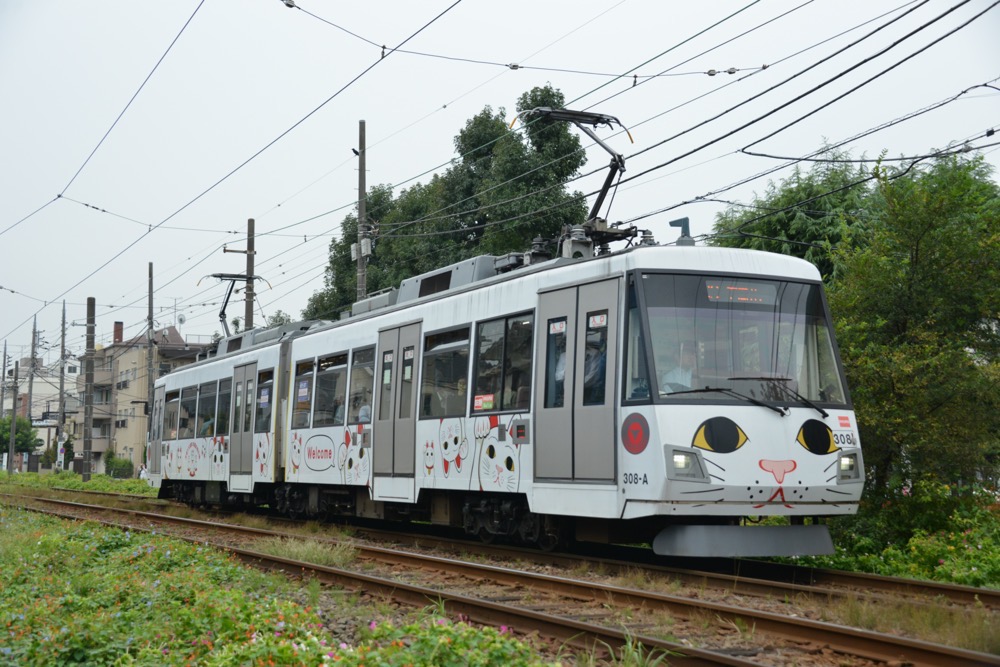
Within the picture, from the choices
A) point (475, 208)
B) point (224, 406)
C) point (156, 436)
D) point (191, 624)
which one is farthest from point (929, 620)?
point (475, 208)

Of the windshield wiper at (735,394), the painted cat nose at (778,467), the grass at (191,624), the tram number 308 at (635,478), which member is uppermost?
the windshield wiper at (735,394)

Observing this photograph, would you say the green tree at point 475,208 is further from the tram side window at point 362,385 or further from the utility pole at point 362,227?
the tram side window at point 362,385

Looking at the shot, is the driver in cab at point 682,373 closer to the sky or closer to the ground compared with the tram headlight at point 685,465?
closer to the sky

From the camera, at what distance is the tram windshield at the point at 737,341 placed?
10.4 meters

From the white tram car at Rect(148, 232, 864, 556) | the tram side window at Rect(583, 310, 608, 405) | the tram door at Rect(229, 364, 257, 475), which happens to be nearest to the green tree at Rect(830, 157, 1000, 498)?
the white tram car at Rect(148, 232, 864, 556)

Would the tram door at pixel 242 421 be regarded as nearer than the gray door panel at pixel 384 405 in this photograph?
No

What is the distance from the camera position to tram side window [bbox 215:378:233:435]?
2175 cm

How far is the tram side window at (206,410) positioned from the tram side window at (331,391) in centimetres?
575

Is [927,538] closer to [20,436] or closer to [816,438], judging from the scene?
[816,438]

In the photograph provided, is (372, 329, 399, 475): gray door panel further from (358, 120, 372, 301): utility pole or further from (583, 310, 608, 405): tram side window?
(358, 120, 372, 301): utility pole

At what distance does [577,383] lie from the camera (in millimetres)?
11211

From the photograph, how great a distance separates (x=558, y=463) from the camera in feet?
37.5

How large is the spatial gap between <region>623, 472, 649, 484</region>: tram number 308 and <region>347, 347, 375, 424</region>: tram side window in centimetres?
629

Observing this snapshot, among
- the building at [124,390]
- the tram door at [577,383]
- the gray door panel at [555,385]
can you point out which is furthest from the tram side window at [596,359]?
the building at [124,390]
